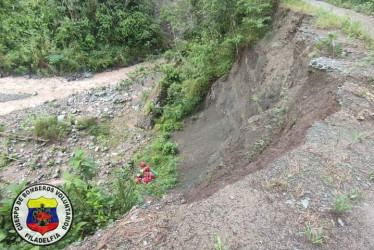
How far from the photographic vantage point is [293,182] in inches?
Answer: 123

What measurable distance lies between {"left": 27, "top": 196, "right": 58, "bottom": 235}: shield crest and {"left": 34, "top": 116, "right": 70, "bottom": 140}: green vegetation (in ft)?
23.1

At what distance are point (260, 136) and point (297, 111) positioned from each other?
0.79 metres

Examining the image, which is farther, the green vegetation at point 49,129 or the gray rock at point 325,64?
the green vegetation at point 49,129

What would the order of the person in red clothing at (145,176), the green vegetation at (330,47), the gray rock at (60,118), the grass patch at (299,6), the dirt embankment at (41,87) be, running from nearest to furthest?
1. the green vegetation at (330,47)
2. the grass patch at (299,6)
3. the person in red clothing at (145,176)
4. the gray rock at (60,118)
5. the dirt embankment at (41,87)

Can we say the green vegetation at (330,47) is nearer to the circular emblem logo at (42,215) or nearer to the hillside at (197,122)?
the hillside at (197,122)

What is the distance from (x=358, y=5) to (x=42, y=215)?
973cm

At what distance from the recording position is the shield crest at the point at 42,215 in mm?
3283

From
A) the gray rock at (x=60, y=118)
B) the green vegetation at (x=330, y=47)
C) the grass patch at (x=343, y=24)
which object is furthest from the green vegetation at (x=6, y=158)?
the grass patch at (x=343, y=24)

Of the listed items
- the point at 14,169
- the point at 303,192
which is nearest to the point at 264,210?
the point at 303,192

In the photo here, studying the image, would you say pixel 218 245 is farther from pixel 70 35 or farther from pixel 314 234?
pixel 70 35

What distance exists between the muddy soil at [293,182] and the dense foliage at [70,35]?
10949mm

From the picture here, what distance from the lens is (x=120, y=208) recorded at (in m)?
4.11

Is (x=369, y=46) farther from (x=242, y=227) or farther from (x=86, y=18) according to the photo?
(x=86, y=18)

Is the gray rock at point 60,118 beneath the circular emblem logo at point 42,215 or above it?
beneath
